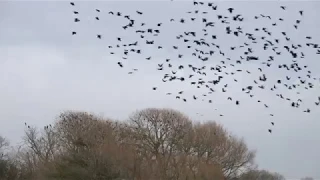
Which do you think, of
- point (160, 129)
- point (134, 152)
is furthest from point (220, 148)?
point (134, 152)

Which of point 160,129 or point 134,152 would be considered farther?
point 160,129

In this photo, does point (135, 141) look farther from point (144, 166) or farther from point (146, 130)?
point (144, 166)

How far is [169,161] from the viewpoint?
200 feet

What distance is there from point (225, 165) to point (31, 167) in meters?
29.4

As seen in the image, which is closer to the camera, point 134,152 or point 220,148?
point 134,152

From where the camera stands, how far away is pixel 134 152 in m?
52.8

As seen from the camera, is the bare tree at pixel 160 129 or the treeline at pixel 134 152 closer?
the treeline at pixel 134 152

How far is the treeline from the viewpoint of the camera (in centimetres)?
4528

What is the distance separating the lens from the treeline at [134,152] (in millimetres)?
45281

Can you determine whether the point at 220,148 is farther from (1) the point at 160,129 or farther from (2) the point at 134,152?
(2) the point at 134,152

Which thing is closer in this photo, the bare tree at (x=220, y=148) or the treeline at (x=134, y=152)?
the treeline at (x=134, y=152)

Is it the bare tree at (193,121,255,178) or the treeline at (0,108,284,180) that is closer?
the treeline at (0,108,284,180)

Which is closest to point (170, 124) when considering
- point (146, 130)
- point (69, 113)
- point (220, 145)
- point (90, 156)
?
point (146, 130)

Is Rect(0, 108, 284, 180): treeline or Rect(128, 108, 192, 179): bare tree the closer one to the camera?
Rect(0, 108, 284, 180): treeline
